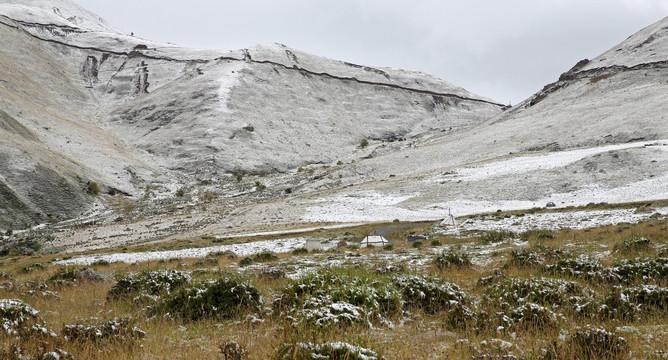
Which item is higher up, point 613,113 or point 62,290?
point 613,113

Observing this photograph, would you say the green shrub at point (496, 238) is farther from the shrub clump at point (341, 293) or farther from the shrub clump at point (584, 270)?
the shrub clump at point (341, 293)

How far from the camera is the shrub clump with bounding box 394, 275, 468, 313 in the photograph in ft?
28.5

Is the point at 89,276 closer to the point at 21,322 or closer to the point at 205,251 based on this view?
the point at 21,322

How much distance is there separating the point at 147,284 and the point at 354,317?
6945 mm

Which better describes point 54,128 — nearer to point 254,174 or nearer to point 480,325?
point 254,174

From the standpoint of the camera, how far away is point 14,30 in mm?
131750

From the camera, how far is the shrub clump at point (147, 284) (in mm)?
10164

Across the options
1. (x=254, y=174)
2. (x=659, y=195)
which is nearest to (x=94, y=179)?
(x=254, y=174)

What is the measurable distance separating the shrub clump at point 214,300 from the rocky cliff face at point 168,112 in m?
52.6

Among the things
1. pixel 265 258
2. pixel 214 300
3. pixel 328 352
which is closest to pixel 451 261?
pixel 214 300

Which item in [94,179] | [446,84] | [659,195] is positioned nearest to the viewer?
[659,195]

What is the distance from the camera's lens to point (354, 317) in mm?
6406

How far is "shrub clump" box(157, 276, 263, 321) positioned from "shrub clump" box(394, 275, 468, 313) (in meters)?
3.52

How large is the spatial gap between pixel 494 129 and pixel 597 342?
93920 mm
